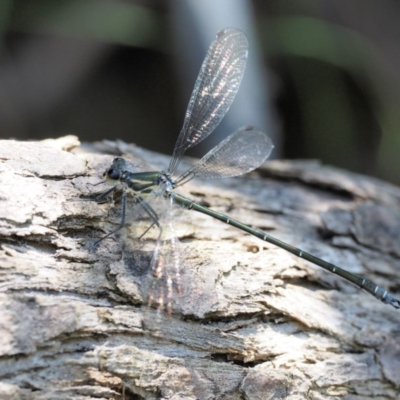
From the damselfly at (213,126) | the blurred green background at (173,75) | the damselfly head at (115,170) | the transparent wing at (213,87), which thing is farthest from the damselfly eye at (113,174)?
the blurred green background at (173,75)

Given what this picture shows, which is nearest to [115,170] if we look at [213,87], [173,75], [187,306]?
[187,306]

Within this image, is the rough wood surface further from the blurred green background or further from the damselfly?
the blurred green background

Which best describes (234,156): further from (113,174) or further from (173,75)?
(173,75)

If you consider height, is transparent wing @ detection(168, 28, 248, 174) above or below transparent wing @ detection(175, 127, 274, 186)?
above

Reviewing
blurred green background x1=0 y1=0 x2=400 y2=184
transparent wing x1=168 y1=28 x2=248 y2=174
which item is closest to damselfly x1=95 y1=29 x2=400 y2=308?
transparent wing x1=168 y1=28 x2=248 y2=174

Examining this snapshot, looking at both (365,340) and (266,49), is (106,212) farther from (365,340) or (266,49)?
(266,49)

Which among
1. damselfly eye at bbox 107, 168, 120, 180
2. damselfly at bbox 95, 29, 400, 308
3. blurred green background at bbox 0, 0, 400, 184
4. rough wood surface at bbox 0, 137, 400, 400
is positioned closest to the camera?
rough wood surface at bbox 0, 137, 400, 400

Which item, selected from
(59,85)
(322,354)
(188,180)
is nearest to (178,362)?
(322,354)
